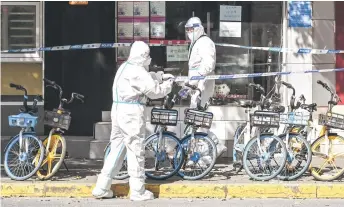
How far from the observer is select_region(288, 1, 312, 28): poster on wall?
10305mm

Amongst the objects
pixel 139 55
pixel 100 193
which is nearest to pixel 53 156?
pixel 100 193

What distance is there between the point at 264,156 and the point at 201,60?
1.80m

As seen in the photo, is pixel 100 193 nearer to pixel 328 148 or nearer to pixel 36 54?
pixel 328 148

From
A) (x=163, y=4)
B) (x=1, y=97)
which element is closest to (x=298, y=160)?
(x=163, y=4)

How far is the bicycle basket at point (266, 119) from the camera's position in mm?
8062

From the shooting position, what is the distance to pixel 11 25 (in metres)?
10.7

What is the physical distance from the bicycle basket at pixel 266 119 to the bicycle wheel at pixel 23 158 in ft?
9.78

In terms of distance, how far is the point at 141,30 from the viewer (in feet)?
34.9

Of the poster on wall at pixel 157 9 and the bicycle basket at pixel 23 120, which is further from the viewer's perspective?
the poster on wall at pixel 157 9

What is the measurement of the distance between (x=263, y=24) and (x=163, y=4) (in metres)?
1.85

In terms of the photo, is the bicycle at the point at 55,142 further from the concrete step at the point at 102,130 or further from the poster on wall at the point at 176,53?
the poster on wall at the point at 176,53

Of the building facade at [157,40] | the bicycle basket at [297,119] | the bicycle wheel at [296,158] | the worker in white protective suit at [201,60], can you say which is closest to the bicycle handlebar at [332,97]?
the bicycle basket at [297,119]

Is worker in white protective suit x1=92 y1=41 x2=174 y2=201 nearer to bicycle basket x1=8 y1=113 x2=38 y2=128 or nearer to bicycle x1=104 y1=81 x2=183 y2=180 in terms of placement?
bicycle x1=104 y1=81 x2=183 y2=180

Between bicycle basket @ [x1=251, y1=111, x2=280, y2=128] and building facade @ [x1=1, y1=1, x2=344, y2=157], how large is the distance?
85.7 inches
